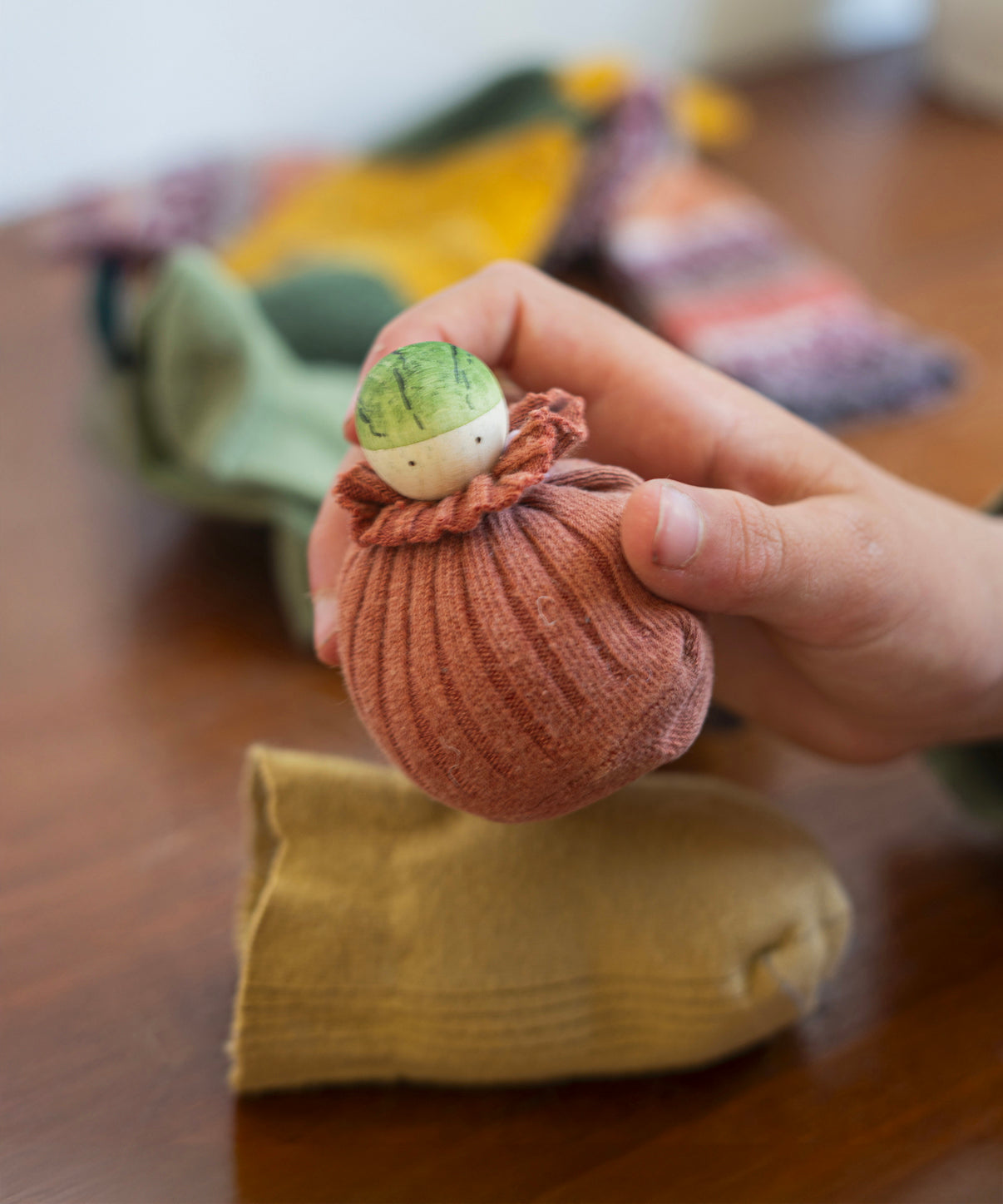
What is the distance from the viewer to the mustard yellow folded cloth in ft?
1.47

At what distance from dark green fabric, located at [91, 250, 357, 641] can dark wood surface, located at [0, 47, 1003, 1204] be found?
5 cm

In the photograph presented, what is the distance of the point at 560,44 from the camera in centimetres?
141

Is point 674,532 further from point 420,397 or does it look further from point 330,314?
point 330,314

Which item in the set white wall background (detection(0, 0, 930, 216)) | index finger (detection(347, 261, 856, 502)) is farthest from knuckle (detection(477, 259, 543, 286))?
white wall background (detection(0, 0, 930, 216))

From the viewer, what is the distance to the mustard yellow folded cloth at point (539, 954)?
448 mm

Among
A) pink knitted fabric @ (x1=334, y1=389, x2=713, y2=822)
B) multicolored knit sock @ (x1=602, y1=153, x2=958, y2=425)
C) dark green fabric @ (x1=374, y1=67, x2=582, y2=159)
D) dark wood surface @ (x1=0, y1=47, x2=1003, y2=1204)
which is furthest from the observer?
dark green fabric @ (x1=374, y1=67, x2=582, y2=159)

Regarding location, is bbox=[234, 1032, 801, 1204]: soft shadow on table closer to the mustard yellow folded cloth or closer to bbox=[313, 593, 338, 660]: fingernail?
the mustard yellow folded cloth

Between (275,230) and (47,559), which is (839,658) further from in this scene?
(275,230)

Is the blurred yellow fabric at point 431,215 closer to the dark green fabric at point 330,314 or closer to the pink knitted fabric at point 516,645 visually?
the dark green fabric at point 330,314

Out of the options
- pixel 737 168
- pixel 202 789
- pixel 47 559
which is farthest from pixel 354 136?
pixel 202 789

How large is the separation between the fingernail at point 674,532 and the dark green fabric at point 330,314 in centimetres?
45

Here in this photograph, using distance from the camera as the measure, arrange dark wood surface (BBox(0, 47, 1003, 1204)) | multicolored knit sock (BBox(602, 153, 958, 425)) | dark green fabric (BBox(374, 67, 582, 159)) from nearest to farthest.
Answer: dark wood surface (BBox(0, 47, 1003, 1204)) < multicolored knit sock (BBox(602, 153, 958, 425)) < dark green fabric (BBox(374, 67, 582, 159))

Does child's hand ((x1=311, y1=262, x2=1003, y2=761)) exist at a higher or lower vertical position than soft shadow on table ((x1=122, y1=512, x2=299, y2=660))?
higher

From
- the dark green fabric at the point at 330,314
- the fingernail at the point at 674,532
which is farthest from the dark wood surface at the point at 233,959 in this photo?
the fingernail at the point at 674,532
